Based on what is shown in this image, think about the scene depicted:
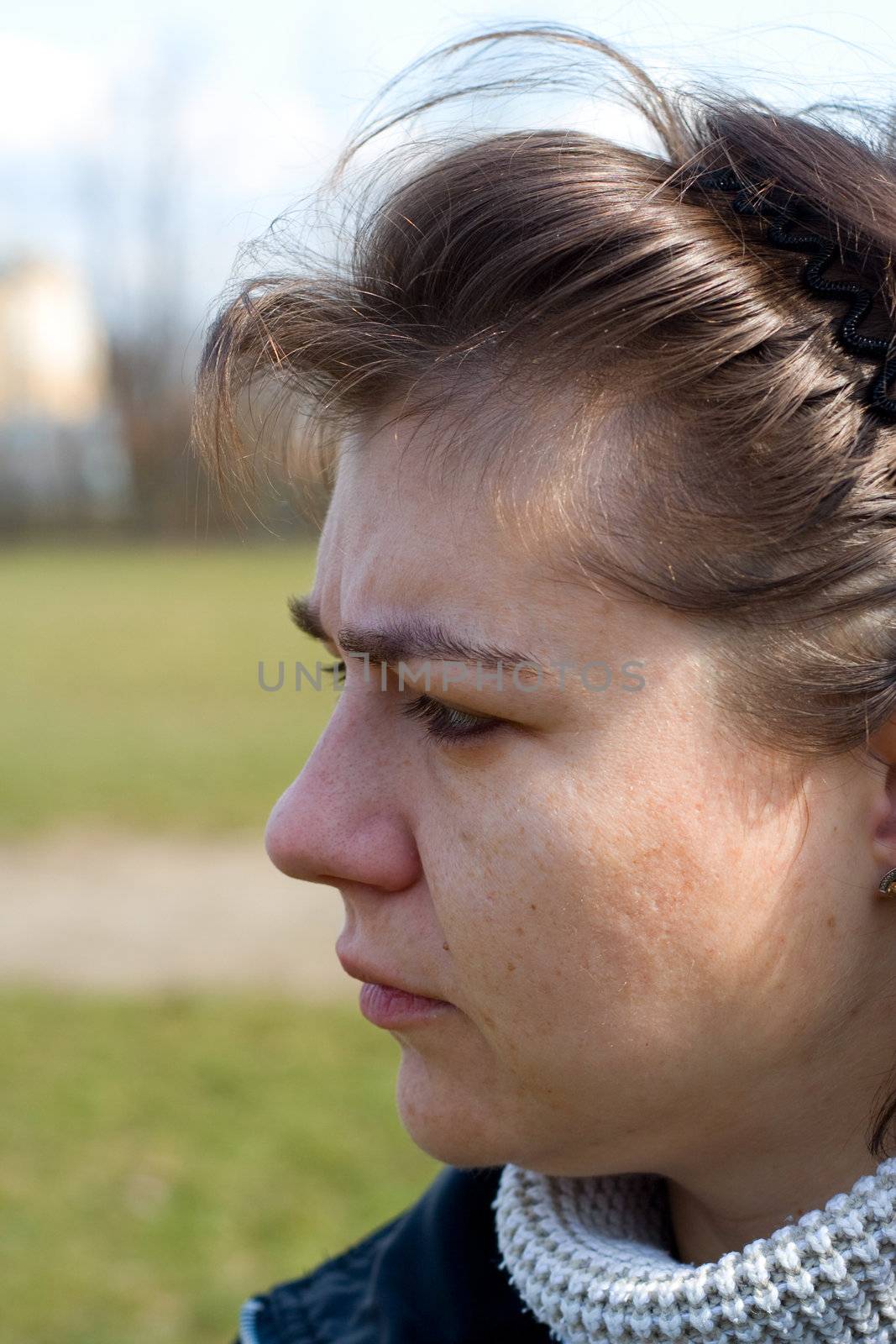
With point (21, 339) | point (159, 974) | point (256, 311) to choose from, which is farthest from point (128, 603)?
point (21, 339)

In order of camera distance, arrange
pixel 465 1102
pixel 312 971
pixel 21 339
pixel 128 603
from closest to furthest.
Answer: pixel 465 1102 → pixel 312 971 → pixel 128 603 → pixel 21 339

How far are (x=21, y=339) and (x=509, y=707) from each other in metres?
56.1

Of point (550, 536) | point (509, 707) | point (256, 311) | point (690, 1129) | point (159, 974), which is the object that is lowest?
point (159, 974)

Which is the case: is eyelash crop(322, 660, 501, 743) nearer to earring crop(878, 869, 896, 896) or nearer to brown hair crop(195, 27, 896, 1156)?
brown hair crop(195, 27, 896, 1156)

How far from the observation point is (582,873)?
1478 mm

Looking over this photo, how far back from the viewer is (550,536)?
1.52 meters

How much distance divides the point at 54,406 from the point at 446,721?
53901 mm

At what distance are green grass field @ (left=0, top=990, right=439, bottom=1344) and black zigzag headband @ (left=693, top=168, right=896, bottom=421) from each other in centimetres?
342

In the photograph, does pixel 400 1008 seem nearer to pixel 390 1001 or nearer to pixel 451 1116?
pixel 390 1001

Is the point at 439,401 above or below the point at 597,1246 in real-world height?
above

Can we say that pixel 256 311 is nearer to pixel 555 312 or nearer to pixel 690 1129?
pixel 555 312

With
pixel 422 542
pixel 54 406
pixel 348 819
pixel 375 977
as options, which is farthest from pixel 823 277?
pixel 54 406

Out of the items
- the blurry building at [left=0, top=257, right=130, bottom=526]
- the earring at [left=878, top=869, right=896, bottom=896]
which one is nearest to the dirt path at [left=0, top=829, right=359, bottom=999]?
the earring at [left=878, top=869, right=896, bottom=896]

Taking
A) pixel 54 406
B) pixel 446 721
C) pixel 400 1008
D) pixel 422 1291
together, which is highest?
pixel 446 721
